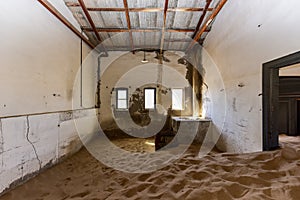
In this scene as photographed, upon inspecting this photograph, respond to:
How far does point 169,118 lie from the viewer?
687cm

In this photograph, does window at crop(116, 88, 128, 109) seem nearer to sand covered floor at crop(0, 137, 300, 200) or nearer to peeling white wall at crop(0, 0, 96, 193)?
peeling white wall at crop(0, 0, 96, 193)

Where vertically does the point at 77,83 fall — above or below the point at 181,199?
above

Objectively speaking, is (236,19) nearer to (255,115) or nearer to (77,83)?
(255,115)

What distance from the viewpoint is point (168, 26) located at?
4.83 meters

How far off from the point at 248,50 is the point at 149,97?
14.6ft

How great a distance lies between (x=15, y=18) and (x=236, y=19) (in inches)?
137

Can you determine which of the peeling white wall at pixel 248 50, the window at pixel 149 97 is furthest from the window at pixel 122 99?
the peeling white wall at pixel 248 50

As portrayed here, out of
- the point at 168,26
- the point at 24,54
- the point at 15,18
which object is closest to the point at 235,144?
the point at 168,26

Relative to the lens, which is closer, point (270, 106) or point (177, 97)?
point (270, 106)

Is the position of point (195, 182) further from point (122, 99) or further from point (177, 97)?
point (122, 99)

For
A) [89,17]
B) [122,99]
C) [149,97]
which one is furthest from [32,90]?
[149,97]

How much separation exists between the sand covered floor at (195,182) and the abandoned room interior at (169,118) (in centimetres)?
1

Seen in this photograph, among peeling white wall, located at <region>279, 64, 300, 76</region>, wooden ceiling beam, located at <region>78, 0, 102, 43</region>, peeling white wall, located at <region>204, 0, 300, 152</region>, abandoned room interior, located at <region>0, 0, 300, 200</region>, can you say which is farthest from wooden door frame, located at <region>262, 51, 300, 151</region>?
wooden ceiling beam, located at <region>78, 0, 102, 43</region>

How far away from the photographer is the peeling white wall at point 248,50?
222 cm
